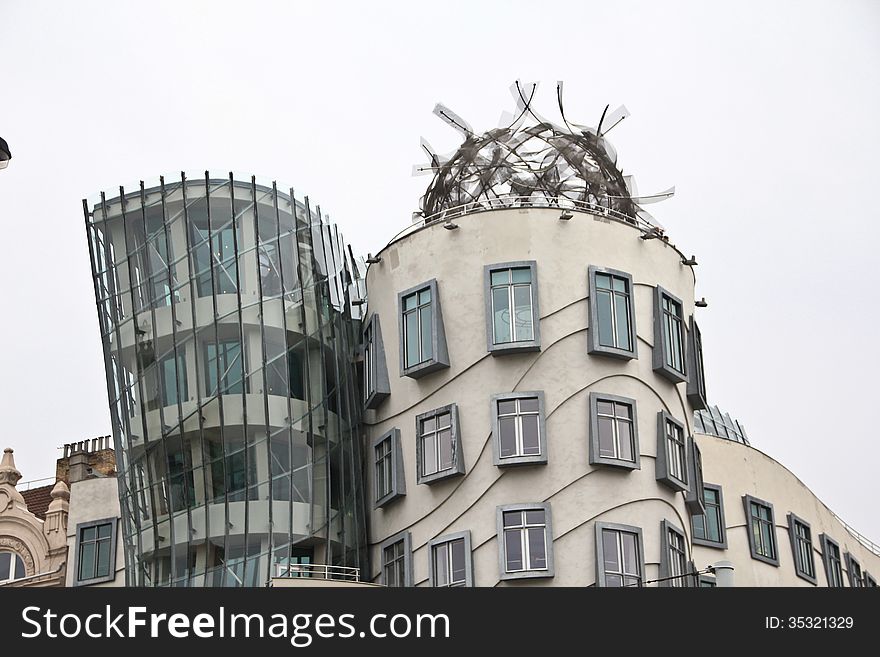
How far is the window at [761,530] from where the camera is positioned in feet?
138

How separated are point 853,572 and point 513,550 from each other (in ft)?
61.0

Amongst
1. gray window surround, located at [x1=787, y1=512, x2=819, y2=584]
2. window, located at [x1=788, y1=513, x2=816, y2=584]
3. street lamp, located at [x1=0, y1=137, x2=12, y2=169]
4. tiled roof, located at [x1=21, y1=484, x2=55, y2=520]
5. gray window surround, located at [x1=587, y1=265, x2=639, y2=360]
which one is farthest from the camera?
tiled roof, located at [x1=21, y1=484, x2=55, y2=520]

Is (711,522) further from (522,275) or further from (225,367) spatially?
(225,367)

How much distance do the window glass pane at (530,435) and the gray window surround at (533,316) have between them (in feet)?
4.64

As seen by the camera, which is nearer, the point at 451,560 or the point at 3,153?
the point at 3,153

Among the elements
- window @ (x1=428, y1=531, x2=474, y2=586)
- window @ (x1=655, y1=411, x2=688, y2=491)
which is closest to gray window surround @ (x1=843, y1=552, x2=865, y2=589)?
window @ (x1=655, y1=411, x2=688, y2=491)

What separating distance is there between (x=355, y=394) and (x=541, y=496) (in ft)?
20.1

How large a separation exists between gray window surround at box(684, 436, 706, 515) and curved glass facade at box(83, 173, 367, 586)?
6.96 m

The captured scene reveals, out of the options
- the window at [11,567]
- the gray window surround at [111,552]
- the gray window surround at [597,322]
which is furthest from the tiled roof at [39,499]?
the gray window surround at [597,322]

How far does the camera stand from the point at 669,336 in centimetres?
3528

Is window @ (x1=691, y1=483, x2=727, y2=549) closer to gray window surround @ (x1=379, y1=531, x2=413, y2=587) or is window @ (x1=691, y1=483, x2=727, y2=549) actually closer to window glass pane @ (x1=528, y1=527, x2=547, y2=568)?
window glass pane @ (x1=528, y1=527, x2=547, y2=568)

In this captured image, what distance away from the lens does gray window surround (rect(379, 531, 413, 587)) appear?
33781 millimetres

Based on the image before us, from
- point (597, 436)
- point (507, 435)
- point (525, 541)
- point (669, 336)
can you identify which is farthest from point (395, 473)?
point (669, 336)
